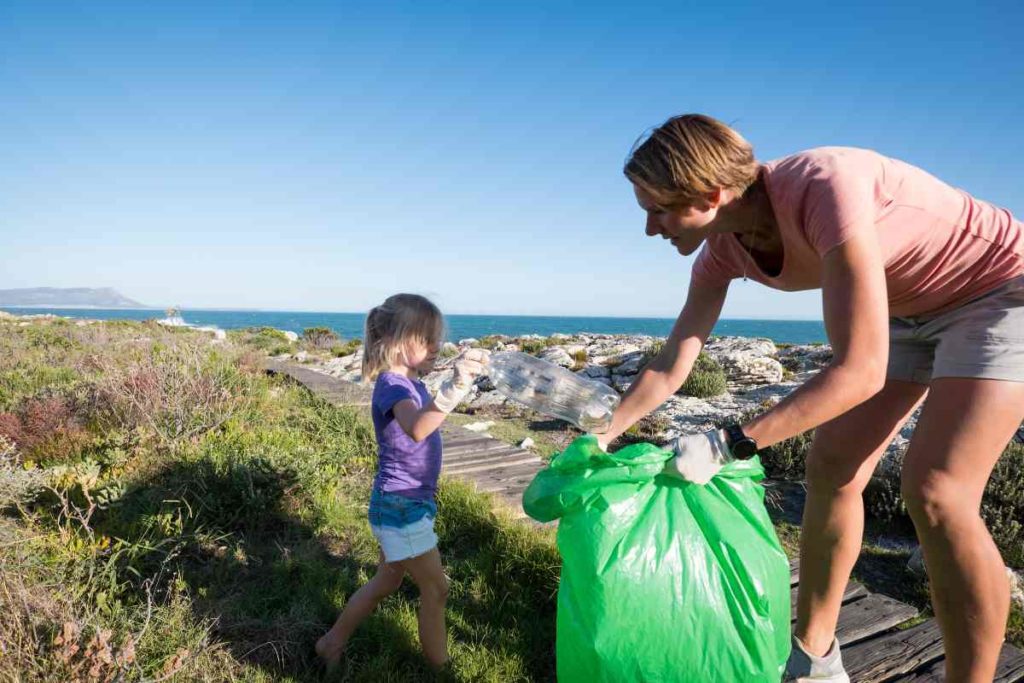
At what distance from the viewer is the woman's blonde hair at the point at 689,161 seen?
1.46 m

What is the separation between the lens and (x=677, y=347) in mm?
2117

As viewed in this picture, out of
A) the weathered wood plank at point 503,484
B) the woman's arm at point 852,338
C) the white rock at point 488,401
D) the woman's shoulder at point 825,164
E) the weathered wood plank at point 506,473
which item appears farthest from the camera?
the white rock at point 488,401

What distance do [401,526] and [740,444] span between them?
1257 mm

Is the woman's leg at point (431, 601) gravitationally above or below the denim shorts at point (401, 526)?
below

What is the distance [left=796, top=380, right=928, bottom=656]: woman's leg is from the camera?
1.91 meters

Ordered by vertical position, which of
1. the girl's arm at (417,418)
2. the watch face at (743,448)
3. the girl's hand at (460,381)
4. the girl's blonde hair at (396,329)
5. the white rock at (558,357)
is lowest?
the white rock at (558,357)

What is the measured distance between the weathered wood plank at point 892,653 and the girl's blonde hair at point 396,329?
1.98 meters

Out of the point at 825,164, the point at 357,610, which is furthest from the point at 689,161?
the point at 357,610

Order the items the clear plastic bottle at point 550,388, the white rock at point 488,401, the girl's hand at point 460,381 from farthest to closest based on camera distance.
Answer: the white rock at point 488,401 < the clear plastic bottle at point 550,388 < the girl's hand at point 460,381

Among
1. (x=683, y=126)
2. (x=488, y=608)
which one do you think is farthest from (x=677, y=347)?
(x=488, y=608)

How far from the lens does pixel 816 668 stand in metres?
1.98

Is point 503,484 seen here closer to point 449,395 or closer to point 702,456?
point 449,395

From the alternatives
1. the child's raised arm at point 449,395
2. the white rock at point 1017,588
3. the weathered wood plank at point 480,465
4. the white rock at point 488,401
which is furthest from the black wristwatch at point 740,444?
the white rock at point 488,401

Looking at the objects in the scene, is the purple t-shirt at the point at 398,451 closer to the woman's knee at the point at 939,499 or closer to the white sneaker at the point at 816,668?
the white sneaker at the point at 816,668
